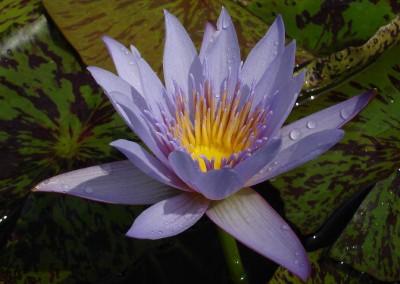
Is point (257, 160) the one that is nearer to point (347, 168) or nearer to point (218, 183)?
point (218, 183)

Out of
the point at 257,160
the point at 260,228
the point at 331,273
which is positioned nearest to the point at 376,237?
the point at 331,273

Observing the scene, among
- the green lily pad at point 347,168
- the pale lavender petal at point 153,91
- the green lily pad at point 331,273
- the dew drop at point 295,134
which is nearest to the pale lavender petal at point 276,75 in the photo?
the dew drop at point 295,134

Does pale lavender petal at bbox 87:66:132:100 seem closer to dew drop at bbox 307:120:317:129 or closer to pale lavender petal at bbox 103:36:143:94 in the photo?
pale lavender petal at bbox 103:36:143:94

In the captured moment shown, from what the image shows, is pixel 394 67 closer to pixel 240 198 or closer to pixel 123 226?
pixel 240 198

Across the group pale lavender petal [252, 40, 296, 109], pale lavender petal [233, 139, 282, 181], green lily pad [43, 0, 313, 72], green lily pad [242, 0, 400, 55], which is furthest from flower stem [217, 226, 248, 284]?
green lily pad [242, 0, 400, 55]

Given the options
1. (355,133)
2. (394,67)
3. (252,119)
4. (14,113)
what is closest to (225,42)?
(252,119)

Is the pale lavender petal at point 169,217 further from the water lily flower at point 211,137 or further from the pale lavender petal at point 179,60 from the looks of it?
the pale lavender petal at point 179,60

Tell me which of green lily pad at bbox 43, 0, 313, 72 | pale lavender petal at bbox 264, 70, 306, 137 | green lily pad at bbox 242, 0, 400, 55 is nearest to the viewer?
pale lavender petal at bbox 264, 70, 306, 137
